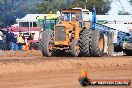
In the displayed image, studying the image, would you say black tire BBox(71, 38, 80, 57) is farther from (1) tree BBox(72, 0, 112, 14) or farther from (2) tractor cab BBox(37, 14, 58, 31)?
(1) tree BBox(72, 0, 112, 14)

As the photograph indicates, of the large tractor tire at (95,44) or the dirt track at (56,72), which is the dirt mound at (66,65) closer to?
the dirt track at (56,72)

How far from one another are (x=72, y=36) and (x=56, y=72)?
6310 millimetres

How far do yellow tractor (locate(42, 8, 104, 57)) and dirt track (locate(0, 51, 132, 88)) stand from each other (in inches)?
87.9

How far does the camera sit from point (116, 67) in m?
20.6

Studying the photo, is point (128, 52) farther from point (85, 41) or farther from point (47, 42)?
point (47, 42)

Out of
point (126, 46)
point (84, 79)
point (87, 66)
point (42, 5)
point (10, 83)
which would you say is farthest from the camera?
point (42, 5)

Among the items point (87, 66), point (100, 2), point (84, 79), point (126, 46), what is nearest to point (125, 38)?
point (126, 46)

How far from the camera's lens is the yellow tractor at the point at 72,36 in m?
23.7

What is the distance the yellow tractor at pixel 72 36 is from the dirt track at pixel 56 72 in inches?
87.9

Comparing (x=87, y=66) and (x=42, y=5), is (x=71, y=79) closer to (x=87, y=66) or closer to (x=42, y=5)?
(x=87, y=66)

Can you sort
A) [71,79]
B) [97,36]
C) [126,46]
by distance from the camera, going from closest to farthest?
[71,79], [97,36], [126,46]

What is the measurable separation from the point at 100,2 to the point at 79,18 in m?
67.3

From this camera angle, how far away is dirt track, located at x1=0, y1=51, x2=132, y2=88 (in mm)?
13898

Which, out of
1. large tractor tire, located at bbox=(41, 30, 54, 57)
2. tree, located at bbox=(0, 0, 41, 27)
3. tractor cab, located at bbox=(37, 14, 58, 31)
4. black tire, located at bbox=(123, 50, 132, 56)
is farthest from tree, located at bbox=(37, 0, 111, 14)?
large tractor tire, located at bbox=(41, 30, 54, 57)
